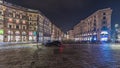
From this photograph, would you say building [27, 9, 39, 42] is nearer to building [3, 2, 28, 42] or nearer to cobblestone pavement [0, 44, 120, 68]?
building [3, 2, 28, 42]

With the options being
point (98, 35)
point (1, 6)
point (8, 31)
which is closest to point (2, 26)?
point (8, 31)

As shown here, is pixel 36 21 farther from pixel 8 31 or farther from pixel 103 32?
pixel 103 32

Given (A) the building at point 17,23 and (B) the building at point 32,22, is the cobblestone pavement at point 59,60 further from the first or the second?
(B) the building at point 32,22

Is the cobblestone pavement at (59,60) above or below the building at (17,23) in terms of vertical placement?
below

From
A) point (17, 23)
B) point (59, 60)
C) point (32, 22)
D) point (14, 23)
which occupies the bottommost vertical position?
point (59, 60)

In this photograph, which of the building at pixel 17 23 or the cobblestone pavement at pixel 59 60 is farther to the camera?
the building at pixel 17 23

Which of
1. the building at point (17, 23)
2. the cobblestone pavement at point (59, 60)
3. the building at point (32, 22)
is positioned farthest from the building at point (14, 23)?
the cobblestone pavement at point (59, 60)

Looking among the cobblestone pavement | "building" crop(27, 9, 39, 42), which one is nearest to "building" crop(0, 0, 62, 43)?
"building" crop(27, 9, 39, 42)

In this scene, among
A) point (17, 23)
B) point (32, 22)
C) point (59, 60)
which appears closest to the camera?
point (59, 60)

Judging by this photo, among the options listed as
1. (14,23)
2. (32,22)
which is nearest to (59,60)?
(14,23)

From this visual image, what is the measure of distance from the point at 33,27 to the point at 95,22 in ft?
168

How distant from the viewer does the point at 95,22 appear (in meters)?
114

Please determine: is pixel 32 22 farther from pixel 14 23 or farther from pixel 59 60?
pixel 59 60

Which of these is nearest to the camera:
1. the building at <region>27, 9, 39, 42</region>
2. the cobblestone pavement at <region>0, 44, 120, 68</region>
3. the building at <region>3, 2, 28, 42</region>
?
the cobblestone pavement at <region>0, 44, 120, 68</region>
